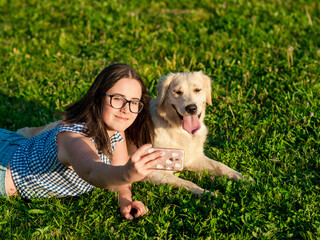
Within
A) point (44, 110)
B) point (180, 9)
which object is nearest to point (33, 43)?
point (44, 110)

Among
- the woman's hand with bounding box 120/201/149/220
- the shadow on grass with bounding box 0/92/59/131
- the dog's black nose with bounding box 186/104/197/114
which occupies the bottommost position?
the woman's hand with bounding box 120/201/149/220

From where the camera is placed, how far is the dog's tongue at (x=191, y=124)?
4086 mm

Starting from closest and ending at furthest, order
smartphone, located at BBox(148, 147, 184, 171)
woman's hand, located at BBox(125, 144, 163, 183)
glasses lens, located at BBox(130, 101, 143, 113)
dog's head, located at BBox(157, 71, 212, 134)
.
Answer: woman's hand, located at BBox(125, 144, 163, 183) → smartphone, located at BBox(148, 147, 184, 171) → glasses lens, located at BBox(130, 101, 143, 113) → dog's head, located at BBox(157, 71, 212, 134)

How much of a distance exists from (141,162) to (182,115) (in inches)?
79.9

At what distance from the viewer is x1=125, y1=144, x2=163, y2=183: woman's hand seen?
207cm

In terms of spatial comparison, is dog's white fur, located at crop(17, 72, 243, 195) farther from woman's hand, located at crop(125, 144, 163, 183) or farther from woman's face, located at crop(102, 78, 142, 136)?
woman's hand, located at crop(125, 144, 163, 183)

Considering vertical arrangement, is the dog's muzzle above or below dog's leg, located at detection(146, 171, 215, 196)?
above

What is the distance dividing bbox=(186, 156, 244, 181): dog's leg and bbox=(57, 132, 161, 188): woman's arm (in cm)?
163

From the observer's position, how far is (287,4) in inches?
333

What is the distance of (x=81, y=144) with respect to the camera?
2.68 meters

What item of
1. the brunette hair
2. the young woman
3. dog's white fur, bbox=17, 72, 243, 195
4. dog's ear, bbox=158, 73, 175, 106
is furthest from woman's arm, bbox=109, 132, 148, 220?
dog's ear, bbox=158, 73, 175, 106

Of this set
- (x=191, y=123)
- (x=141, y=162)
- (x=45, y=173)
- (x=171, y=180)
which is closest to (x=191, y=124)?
(x=191, y=123)

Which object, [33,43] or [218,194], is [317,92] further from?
[33,43]

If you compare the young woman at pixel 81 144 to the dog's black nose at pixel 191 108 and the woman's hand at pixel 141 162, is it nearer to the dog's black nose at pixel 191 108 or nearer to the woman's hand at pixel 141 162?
the dog's black nose at pixel 191 108
